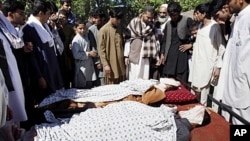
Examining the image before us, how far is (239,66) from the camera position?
3180 mm

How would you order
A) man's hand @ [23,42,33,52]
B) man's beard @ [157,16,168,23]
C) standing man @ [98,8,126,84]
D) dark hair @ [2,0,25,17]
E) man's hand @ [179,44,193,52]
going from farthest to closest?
man's beard @ [157,16,168,23] < standing man @ [98,8,126,84] < man's hand @ [179,44,193,52] < man's hand @ [23,42,33,52] < dark hair @ [2,0,25,17]

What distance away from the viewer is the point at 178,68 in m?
5.70

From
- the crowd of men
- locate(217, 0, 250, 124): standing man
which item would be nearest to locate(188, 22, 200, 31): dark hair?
the crowd of men

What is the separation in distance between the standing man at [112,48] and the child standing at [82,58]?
0.72ft

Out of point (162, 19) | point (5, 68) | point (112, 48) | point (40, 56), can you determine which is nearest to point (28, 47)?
point (40, 56)

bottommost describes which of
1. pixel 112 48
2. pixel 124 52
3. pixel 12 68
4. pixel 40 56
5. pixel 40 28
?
pixel 124 52

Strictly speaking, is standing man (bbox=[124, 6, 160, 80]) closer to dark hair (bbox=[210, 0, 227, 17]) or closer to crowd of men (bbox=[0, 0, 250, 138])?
crowd of men (bbox=[0, 0, 250, 138])

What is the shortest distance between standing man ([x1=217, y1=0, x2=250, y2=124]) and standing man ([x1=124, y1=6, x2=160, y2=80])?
8.20 ft

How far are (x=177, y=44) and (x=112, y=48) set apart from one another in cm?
107

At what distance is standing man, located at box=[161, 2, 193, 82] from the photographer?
222 inches

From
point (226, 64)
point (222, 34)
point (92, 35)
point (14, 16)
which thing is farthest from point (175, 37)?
point (14, 16)

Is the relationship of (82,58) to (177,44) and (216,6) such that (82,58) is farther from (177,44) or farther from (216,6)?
(216,6)

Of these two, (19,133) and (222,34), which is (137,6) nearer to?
(222,34)

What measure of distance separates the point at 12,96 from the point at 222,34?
114 inches
